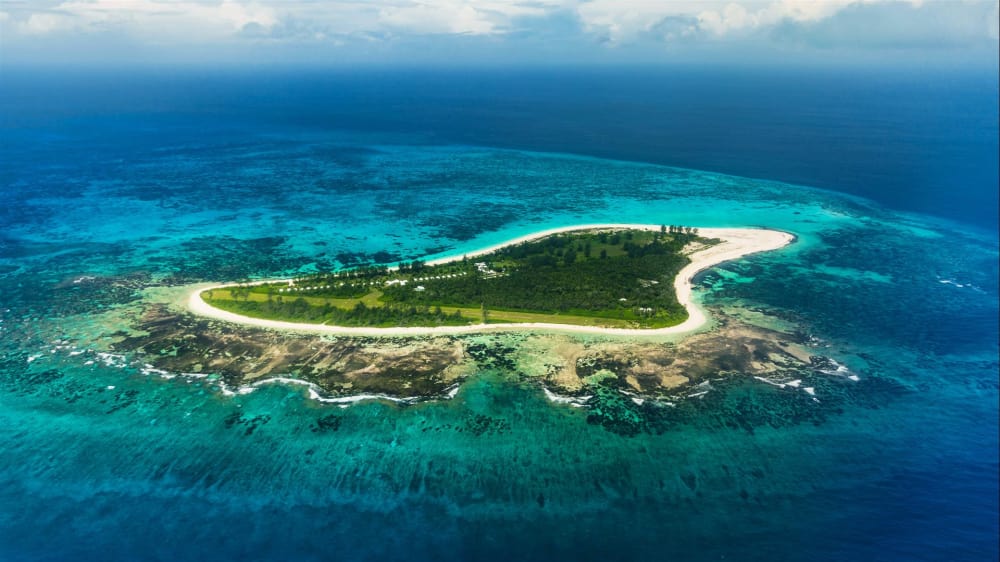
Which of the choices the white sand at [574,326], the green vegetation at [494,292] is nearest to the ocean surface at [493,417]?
the white sand at [574,326]

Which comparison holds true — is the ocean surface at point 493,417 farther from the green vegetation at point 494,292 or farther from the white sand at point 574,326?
the green vegetation at point 494,292

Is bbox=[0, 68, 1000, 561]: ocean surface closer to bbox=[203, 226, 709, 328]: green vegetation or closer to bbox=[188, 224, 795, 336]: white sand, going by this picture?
bbox=[188, 224, 795, 336]: white sand

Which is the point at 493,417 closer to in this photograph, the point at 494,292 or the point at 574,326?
the point at 574,326

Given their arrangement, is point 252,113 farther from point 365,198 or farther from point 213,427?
point 213,427

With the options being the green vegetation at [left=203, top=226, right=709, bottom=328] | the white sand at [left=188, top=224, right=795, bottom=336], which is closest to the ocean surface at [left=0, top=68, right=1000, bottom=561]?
the white sand at [left=188, top=224, right=795, bottom=336]

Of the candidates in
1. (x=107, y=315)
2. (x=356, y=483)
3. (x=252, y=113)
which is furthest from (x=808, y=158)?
(x=252, y=113)
